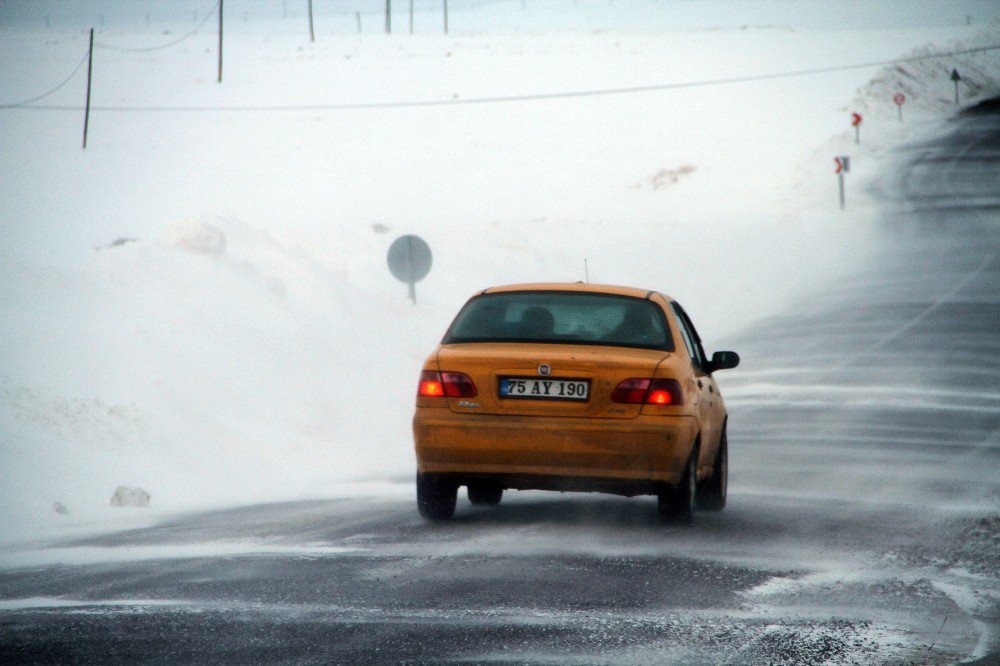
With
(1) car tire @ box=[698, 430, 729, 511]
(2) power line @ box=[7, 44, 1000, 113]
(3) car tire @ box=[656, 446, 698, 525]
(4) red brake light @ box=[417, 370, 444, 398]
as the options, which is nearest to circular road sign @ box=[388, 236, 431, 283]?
(1) car tire @ box=[698, 430, 729, 511]

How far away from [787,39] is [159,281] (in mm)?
80791

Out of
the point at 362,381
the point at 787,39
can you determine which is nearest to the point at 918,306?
the point at 362,381

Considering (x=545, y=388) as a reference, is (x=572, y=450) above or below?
below

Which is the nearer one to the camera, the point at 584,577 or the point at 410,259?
the point at 584,577

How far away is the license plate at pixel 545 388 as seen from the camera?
790cm

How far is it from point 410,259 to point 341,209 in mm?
27098

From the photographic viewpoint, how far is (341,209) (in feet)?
155

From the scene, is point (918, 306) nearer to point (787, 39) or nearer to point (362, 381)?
point (362, 381)

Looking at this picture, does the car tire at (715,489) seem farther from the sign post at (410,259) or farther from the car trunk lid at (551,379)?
the sign post at (410,259)

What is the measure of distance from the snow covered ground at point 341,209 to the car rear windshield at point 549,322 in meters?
3.08

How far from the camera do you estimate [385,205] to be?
159 feet

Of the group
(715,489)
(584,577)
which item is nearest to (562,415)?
(584,577)

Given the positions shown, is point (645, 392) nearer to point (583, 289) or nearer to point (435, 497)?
point (583, 289)

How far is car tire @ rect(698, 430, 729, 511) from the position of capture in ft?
30.9
